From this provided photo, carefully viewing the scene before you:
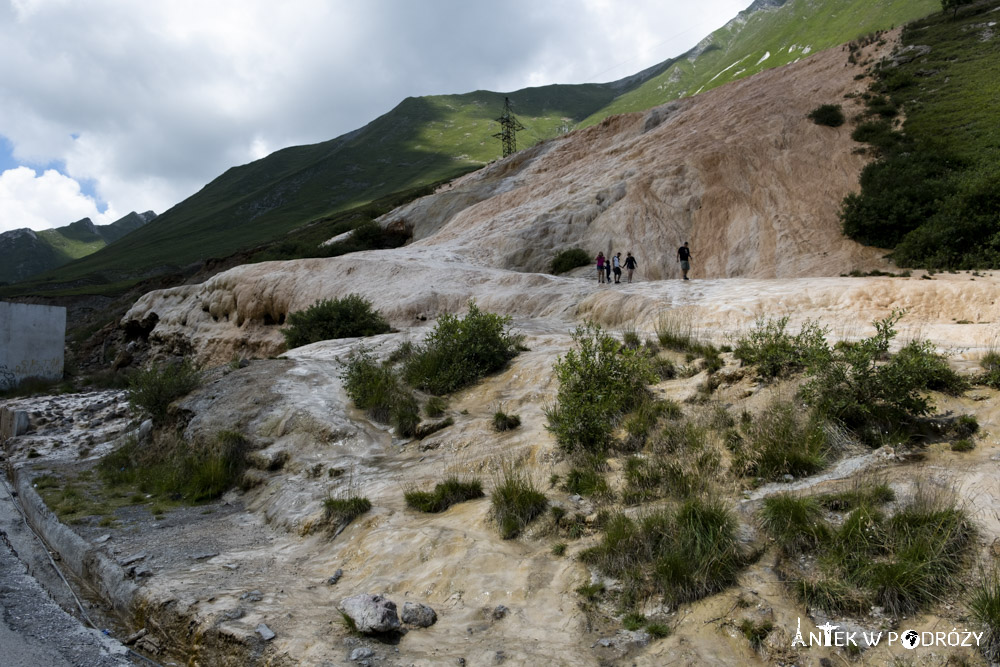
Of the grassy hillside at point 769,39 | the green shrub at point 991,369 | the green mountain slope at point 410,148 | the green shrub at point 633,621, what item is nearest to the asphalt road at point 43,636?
the green shrub at point 633,621

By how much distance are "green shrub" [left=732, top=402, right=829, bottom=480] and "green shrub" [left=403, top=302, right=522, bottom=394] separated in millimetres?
5830

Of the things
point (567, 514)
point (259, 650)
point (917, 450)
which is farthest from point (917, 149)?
point (259, 650)

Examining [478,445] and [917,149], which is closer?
[478,445]

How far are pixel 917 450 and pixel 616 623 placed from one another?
3.53 metres

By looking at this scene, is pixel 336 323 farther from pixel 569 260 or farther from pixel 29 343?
pixel 29 343

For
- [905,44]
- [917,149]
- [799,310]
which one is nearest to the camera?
[799,310]

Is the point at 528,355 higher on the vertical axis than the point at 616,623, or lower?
higher

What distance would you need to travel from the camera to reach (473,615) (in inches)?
194

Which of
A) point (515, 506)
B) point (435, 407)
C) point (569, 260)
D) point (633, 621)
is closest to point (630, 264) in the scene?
point (569, 260)

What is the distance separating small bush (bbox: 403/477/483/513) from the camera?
695 cm

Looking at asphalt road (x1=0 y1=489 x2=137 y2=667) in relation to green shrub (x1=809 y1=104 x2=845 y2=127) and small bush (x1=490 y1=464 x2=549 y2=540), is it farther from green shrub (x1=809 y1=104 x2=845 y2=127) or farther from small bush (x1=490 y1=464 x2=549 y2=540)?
green shrub (x1=809 y1=104 x2=845 y2=127)

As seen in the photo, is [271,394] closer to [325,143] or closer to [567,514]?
[567,514]

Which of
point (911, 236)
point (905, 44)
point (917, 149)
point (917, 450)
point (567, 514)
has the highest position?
point (905, 44)

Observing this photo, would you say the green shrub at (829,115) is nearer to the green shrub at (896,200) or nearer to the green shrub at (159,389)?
the green shrub at (896,200)
